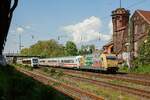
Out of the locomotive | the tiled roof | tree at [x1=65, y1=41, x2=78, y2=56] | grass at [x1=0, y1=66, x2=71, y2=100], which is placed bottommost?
grass at [x1=0, y1=66, x2=71, y2=100]

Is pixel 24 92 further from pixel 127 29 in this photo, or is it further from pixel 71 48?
pixel 71 48

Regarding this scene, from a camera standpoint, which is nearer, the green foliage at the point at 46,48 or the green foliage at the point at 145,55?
the green foliage at the point at 145,55

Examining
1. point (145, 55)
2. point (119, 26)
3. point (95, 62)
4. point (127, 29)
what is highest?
point (119, 26)

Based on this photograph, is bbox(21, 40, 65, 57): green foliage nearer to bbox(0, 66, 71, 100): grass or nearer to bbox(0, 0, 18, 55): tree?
bbox(0, 66, 71, 100): grass

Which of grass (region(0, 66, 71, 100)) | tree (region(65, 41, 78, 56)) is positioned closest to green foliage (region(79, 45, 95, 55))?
tree (region(65, 41, 78, 56))

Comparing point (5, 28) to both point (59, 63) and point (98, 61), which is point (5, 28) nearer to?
point (98, 61)

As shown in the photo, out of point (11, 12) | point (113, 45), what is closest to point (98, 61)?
point (11, 12)

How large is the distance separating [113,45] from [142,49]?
109ft

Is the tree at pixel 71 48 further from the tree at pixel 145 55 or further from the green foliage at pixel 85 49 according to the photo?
the tree at pixel 145 55

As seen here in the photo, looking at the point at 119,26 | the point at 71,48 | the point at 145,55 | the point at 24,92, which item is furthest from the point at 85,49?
the point at 24,92

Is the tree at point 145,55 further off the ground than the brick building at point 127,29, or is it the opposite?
the brick building at point 127,29

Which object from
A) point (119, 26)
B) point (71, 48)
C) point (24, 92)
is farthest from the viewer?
point (71, 48)

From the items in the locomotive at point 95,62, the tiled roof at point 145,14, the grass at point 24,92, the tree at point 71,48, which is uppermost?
the tiled roof at point 145,14

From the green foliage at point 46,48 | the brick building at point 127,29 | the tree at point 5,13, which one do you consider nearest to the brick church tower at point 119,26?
the brick building at point 127,29
